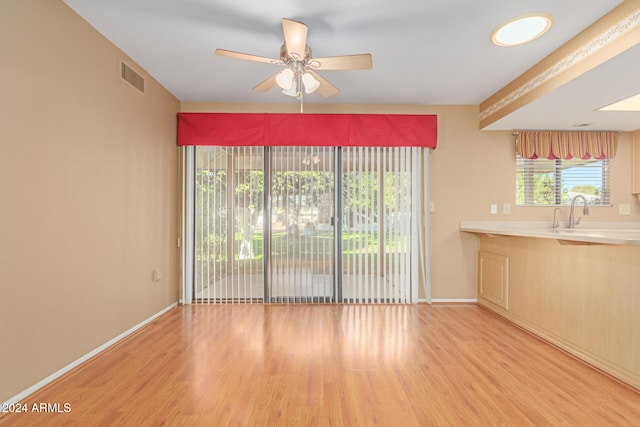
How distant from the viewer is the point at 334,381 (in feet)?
6.19

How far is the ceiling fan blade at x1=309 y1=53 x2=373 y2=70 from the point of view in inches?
79.7

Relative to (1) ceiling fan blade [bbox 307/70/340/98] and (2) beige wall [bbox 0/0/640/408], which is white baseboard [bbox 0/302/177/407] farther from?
(1) ceiling fan blade [bbox 307/70/340/98]

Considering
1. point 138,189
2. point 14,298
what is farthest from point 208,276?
point 14,298

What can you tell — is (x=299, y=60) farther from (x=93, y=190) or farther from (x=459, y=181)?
(x=459, y=181)

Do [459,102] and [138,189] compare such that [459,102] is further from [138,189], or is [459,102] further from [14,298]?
[14,298]

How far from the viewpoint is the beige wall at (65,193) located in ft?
5.41

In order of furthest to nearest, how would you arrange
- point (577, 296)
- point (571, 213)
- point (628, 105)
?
point (571, 213) < point (628, 105) < point (577, 296)

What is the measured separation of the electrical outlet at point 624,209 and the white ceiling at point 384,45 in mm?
926

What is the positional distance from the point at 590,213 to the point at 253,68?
4240mm

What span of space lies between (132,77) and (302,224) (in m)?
2.23

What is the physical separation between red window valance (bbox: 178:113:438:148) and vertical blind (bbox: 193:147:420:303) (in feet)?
0.37

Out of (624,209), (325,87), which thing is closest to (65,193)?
(325,87)

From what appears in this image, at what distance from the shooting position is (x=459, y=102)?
3578mm

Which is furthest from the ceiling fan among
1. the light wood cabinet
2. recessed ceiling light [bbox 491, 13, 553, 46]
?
the light wood cabinet
